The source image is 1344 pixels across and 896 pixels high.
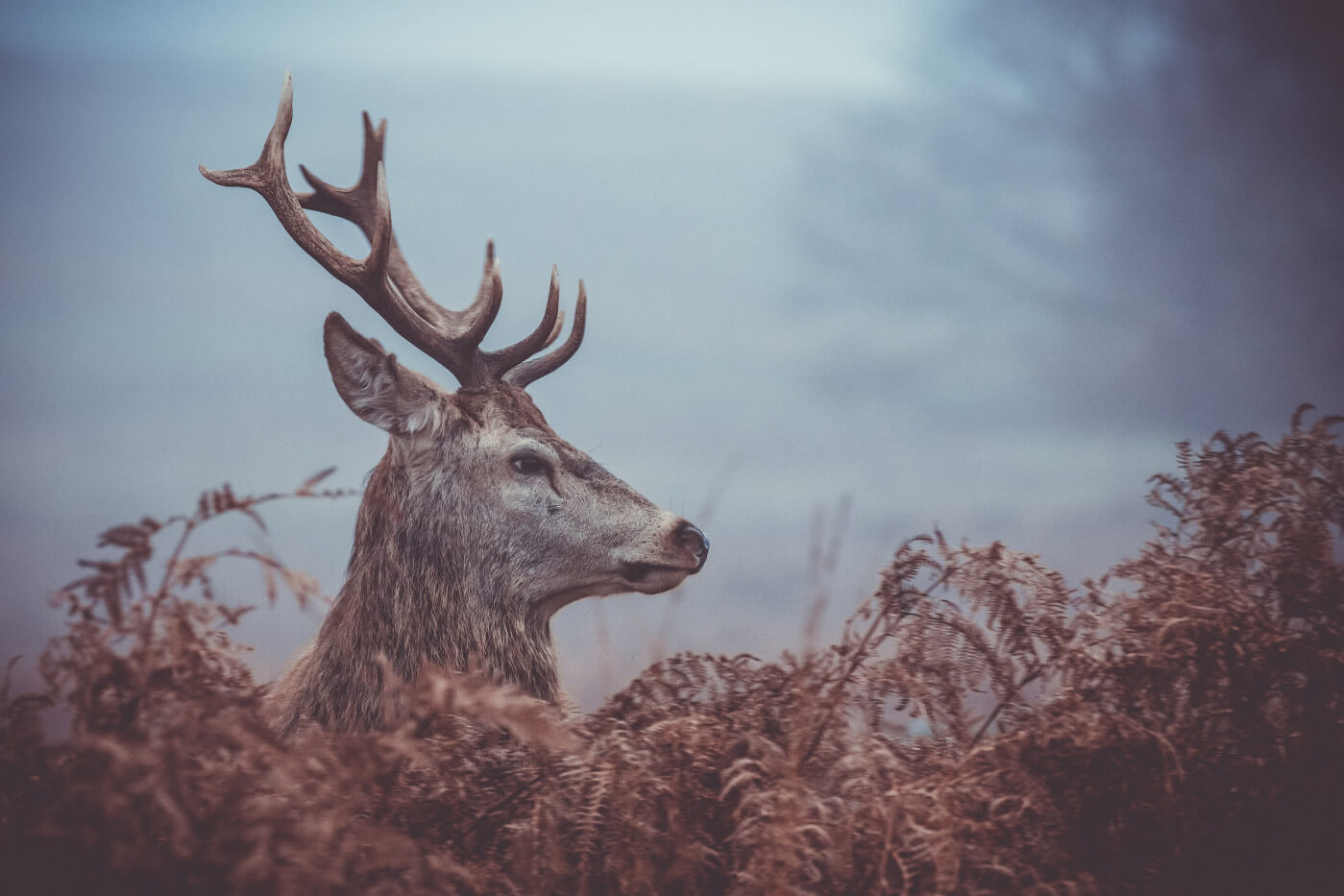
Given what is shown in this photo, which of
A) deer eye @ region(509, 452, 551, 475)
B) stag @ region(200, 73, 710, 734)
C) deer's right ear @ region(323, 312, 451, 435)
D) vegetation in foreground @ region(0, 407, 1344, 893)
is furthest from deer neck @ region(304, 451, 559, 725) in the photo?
vegetation in foreground @ region(0, 407, 1344, 893)

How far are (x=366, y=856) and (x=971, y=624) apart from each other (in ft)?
4.91

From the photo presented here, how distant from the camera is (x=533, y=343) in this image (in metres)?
4.54

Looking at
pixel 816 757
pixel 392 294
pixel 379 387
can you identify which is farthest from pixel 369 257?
pixel 816 757

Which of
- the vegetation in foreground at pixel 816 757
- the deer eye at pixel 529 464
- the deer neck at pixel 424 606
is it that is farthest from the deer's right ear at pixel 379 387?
the vegetation in foreground at pixel 816 757

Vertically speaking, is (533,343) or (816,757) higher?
(533,343)

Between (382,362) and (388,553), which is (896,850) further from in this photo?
(382,362)

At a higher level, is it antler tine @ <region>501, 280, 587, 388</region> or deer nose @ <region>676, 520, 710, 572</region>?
antler tine @ <region>501, 280, 587, 388</region>

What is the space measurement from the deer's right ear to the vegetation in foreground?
4.93ft

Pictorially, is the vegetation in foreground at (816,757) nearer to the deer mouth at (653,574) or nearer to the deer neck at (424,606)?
the deer neck at (424,606)

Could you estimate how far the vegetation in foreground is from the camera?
67.2 inches

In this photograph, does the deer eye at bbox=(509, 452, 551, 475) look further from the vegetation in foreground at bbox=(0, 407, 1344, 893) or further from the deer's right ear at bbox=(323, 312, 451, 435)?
the vegetation in foreground at bbox=(0, 407, 1344, 893)

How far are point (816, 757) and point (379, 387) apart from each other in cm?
229

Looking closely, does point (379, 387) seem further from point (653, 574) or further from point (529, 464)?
point (653, 574)

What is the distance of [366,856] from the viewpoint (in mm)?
1777
